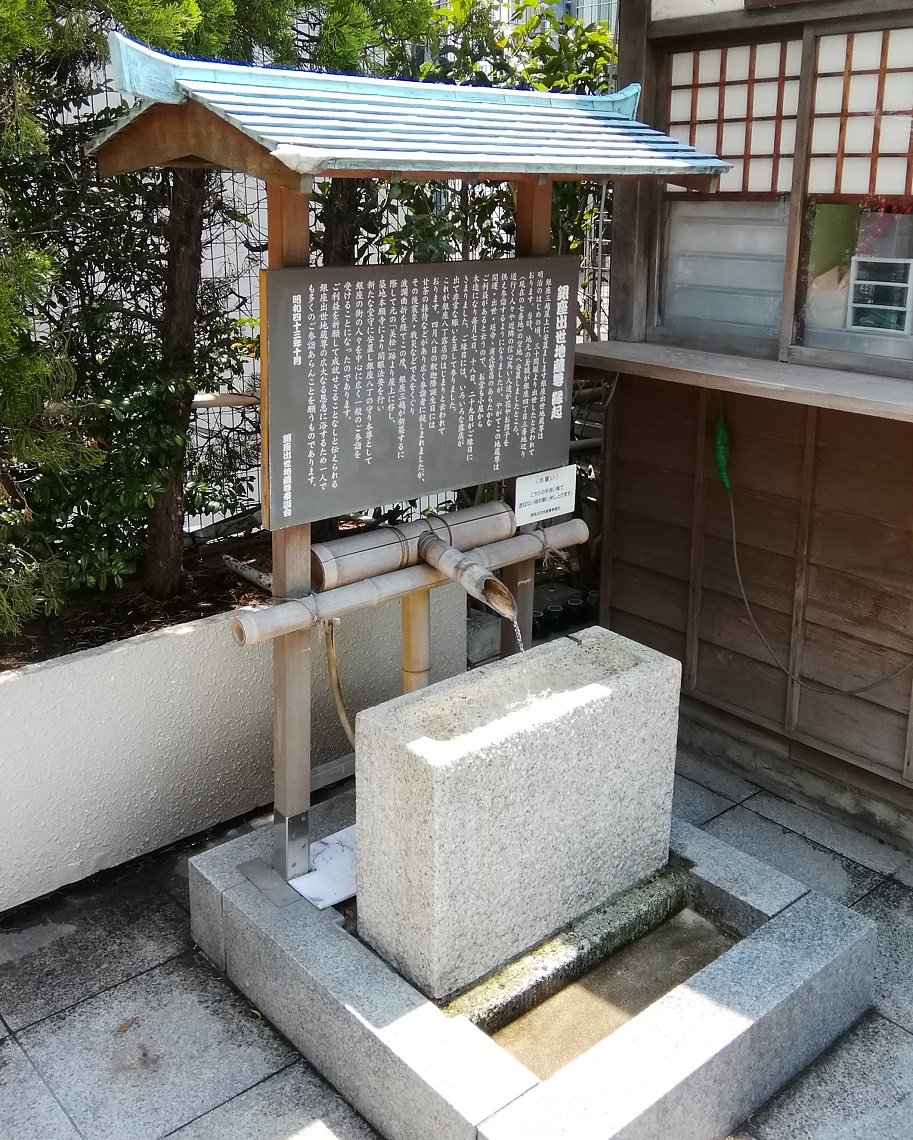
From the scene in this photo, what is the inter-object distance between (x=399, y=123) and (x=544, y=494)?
7.00 ft

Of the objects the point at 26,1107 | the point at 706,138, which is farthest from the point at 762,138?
the point at 26,1107

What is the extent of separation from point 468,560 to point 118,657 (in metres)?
1.87

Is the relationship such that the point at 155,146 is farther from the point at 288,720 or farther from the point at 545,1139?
the point at 545,1139

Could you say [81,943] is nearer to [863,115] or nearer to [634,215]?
[634,215]

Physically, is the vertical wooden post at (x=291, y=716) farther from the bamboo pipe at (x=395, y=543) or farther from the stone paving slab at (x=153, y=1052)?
the stone paving slab at (x=153, y=1052)

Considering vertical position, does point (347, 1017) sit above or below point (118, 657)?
below

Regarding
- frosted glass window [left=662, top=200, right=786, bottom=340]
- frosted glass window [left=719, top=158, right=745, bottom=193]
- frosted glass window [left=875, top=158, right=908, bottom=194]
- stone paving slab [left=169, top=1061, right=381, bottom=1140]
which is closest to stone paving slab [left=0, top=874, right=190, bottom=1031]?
stone paving slab [left=169, top=1061, right=381, bottom=1140]

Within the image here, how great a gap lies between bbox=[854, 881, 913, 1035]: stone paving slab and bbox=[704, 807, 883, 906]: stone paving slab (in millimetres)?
92

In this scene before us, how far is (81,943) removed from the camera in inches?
201

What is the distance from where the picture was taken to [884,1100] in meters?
4.25

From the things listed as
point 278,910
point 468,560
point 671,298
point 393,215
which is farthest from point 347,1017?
point 393,215

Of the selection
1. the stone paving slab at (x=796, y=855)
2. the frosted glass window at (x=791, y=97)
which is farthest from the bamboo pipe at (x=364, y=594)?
the frosted glass window at (x=791, y=97)

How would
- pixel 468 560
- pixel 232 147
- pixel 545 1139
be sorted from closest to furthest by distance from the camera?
pixel 545 1139 → pixel 232 147 → pixel 468 560

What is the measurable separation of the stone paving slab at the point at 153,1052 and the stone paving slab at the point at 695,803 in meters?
2.73
